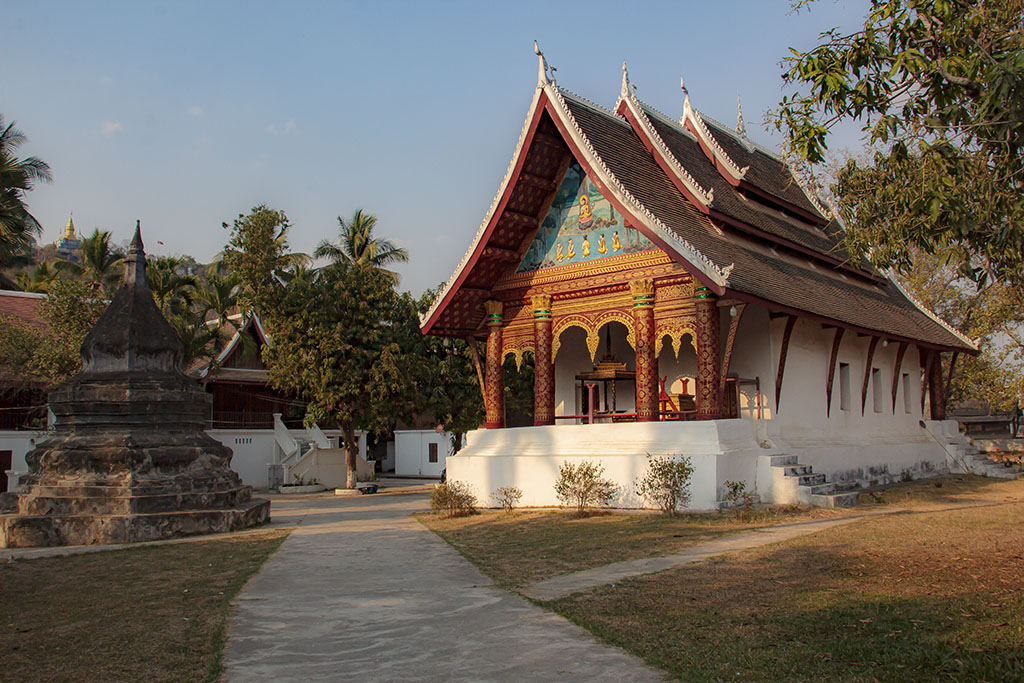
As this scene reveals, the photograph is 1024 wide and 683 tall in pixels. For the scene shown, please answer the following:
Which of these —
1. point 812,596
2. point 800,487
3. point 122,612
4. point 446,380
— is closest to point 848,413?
point 800,487

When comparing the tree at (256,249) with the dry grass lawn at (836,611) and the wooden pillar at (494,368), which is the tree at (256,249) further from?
the dry grass lawn at (836,611)

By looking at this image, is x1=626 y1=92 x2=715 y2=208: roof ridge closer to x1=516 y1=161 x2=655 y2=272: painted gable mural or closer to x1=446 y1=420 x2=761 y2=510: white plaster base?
x1=516 y1=161 x2=655 y2=272: painted gable mural

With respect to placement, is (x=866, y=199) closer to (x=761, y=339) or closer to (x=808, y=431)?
(x=761, y=339)

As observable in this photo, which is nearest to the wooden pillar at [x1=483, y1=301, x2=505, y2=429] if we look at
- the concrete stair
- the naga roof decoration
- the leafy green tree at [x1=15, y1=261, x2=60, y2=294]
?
the naga roof decoration

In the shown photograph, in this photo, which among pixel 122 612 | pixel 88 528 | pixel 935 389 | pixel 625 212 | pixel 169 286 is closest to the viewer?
pixel 122 612

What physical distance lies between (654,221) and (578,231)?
2.27 meters

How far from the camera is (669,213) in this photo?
15.1m

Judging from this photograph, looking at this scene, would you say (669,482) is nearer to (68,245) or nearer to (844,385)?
(844,385)

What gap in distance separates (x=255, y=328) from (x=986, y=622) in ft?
93.3

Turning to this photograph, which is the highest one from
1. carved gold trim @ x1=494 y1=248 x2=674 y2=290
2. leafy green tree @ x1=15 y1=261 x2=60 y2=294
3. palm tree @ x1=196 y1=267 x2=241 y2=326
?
leafy green tree @ x1=15 y1=261 x2=60 y2=294

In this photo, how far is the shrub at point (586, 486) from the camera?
1363cm

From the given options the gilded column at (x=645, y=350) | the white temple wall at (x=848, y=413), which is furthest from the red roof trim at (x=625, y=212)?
the white temple wall at (x=848, y=413)

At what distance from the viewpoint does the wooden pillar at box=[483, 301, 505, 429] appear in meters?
16.9

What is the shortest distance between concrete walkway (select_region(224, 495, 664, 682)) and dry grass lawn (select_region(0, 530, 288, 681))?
0.26 metres
